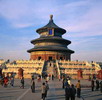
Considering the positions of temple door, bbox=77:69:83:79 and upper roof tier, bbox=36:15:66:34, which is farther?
upper roof tier, bbox=36:15:66:34

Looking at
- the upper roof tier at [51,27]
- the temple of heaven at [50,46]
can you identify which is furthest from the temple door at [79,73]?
the upper roof tier at [51,27]

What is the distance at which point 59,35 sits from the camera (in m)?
57.3

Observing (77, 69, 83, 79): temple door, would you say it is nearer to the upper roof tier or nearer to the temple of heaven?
the temple of heaven

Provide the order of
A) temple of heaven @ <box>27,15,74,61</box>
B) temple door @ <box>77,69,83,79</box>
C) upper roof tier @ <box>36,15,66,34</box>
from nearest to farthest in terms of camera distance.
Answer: temple door @ <box>77,69,83,79</box>
temple of heaven @ <box>27,15,74,61</box>
upper roof tier @ <box>36,15,66,34</box>

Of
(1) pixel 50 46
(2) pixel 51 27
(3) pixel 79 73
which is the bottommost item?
(3) pixel 79 73

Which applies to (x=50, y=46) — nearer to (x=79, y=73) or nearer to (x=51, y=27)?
(x=51, y=27)

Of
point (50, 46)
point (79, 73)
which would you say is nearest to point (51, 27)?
point (50, 46)

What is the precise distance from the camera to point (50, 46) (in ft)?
171

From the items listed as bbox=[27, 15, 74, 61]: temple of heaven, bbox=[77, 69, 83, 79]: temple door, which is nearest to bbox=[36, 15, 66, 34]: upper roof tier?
bbox=[27, 15, 74, 61]: temple of heaven

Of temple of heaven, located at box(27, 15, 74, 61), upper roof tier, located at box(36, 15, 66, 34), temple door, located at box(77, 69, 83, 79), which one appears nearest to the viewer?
temple door, located at box(77, 69, 83, 79)

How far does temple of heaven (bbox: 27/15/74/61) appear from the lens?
51.1 m

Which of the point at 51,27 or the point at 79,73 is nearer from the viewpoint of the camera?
the point at 79,73

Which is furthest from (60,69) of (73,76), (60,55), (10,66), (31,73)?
(60,55)

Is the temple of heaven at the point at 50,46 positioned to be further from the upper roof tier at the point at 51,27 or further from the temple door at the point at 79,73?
the temple door at the point at 79,73
